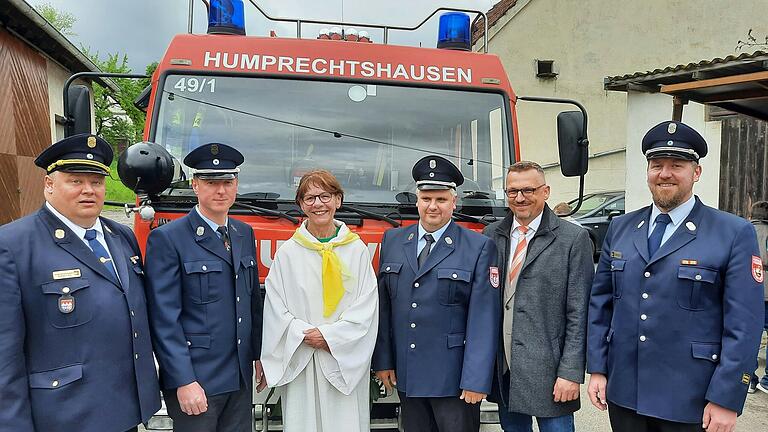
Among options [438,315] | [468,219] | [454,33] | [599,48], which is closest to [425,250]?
[438,315]

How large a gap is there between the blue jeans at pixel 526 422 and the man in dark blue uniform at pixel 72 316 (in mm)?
1734

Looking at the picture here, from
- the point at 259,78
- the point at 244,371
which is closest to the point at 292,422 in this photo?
the point at 244,371

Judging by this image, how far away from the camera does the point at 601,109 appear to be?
51.4 ft

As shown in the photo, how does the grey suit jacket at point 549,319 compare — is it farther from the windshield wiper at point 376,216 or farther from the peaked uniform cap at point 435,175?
the windshield wiper at point 376,216

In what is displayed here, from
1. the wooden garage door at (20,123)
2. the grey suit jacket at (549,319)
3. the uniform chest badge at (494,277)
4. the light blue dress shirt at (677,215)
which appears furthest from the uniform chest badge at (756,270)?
the wooden garage door at (20,123)

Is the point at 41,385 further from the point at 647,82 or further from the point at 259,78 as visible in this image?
the point at 647,82

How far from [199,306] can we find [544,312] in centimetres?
158

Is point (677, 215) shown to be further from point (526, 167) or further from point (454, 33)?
point (454, 33)

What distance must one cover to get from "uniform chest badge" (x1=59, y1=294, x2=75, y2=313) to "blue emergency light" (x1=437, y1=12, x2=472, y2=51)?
121 inches

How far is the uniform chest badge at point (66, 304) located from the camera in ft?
6.93

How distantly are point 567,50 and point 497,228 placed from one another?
14.6m

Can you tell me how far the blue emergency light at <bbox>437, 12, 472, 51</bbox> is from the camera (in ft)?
14.0

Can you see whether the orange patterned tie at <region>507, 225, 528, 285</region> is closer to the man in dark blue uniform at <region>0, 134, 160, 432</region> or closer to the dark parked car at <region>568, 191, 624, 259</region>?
the man in dark blue uniform at <region>0, 134, 160, 432</region>

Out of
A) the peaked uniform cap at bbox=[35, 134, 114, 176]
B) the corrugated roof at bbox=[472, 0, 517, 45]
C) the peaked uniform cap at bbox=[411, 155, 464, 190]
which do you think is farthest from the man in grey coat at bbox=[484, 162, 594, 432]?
the corrugated roof at bbox=[472, 0, 517, 45]
